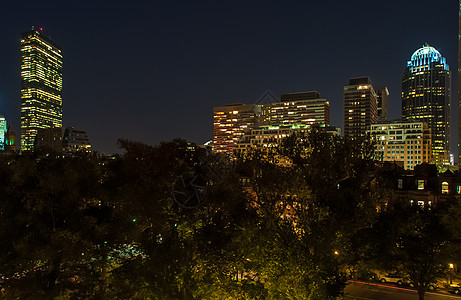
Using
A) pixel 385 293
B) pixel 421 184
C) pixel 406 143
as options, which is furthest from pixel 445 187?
pixel 406 143

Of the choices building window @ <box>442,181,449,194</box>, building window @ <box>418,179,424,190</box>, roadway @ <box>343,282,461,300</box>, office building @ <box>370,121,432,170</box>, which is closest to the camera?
roadway @ <box>343,282,461,300</box>

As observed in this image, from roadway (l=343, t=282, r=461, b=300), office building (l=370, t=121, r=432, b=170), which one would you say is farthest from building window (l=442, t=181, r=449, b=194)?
office building (l=370, t=121, r=432, b=170)

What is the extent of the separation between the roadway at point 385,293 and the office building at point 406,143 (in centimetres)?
12435

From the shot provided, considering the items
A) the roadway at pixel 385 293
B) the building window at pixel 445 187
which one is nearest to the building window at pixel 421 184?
the building window at pixel 445 187

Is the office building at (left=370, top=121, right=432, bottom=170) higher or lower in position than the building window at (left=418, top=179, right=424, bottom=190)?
higher

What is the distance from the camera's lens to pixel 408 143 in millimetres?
153000

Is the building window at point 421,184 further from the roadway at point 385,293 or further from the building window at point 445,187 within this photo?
the roadway at point 385,293

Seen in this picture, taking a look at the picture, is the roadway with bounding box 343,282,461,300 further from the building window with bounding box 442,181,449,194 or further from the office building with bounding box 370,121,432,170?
the office building with bounding box 370,121,432,170

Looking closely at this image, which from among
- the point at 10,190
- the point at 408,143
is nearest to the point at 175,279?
the point at 10,190

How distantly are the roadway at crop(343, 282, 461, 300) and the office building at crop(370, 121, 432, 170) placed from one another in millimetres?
124352

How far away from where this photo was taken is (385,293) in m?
33.3

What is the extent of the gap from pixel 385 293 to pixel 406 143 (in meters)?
138

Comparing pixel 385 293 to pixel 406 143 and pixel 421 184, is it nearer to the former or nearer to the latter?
pixel 421 184

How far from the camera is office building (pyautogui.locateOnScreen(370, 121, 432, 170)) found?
150 m
